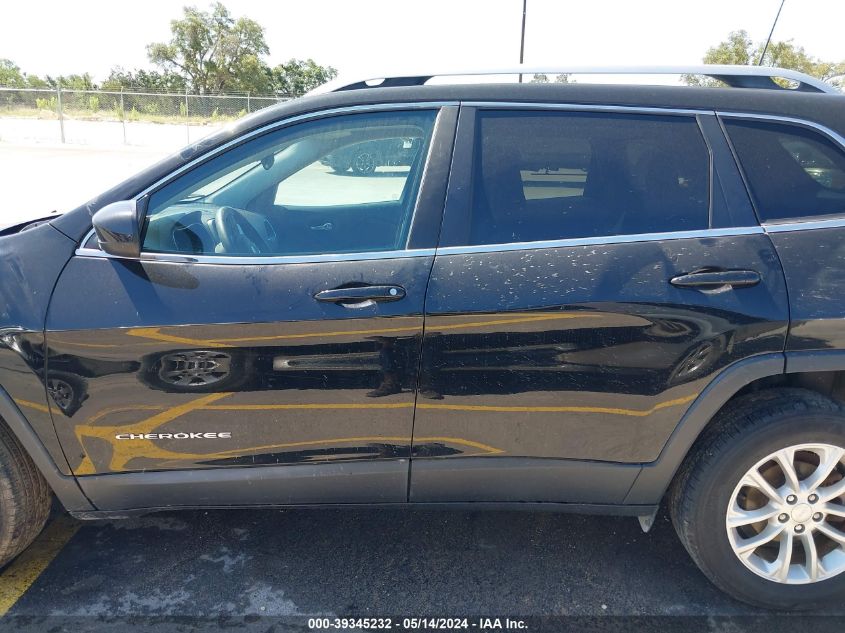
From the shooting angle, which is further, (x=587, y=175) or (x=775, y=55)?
(x=775, y=55)

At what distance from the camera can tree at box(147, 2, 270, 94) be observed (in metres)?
49.3

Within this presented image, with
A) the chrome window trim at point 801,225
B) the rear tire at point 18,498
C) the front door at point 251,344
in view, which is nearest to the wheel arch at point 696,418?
the chrome window trim at point 801,225

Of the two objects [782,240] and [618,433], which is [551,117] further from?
[618,433]

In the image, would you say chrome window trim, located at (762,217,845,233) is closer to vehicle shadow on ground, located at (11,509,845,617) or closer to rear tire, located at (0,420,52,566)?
vehicle shadow on ground, located at (11,509,845,617)

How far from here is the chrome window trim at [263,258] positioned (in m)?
2.06

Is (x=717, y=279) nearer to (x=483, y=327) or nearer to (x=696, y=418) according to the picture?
(x=696, y=418)

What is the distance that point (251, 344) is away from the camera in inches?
79.2

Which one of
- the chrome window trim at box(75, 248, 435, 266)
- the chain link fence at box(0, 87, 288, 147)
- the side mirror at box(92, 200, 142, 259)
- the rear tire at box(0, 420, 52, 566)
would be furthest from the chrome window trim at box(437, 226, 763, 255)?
the chain link fence at box(0, 87, 288, 147)

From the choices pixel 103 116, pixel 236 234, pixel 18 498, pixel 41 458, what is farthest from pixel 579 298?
pixel 103 116

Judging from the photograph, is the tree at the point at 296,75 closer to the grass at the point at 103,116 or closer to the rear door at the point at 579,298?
the grass at the point at 103,116

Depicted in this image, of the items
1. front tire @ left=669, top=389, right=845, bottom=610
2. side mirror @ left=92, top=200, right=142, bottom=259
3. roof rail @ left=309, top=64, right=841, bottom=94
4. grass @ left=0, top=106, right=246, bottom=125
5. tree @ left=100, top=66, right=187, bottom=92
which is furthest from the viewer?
tree @ left=100, top=66, right=187, bottom=92

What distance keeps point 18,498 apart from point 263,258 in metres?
1.21

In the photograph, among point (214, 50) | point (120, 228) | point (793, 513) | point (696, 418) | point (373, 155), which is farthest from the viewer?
point (214, 50)

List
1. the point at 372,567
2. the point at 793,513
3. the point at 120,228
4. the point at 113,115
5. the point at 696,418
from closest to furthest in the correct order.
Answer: the point at 120,228, the point at 696,418, the point at 793,513, the point at 372,567, the point at 113,115
